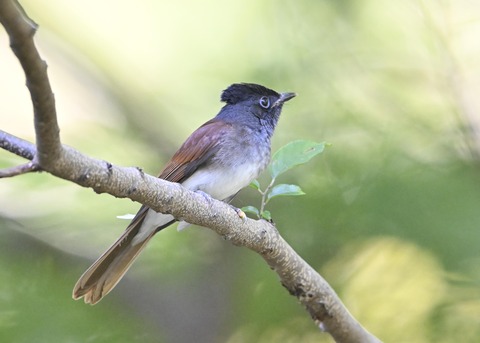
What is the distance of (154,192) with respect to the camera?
119 cm

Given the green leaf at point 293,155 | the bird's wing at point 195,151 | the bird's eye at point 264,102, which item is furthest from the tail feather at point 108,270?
the bird's eye at point 264,102

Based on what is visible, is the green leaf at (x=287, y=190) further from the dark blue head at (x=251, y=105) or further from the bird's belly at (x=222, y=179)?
the dark blue head at (x=251, y=105)

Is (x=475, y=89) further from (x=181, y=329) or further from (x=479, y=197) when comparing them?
(x=181, y=329)

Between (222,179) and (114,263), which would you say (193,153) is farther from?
(114,263)

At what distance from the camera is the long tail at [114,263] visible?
1579 millimetres

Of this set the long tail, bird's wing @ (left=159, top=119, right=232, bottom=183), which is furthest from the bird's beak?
the long tail

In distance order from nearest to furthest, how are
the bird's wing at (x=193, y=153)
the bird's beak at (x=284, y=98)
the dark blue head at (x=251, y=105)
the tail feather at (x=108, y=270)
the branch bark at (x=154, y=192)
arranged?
the branch bark at (x=154, y=192) → the tail feather at (x=108, y=270) → the bird's wing at (x=193, y=153) → the bird's beak at (x=284, y=98) → the dark blue head at (x=251, y=105)

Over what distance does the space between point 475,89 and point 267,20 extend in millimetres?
572

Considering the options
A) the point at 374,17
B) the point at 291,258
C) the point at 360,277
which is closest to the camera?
the point at 291,258

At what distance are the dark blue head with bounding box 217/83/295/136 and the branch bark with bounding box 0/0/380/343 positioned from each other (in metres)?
0.60

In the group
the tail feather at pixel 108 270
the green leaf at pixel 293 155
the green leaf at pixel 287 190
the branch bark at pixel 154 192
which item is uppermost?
the green leaf at pixel 293 155

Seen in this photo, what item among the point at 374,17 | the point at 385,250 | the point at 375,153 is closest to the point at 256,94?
the point at 374,17

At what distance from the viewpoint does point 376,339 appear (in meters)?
1.62

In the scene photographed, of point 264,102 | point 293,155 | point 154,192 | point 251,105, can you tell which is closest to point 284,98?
point 264,102
